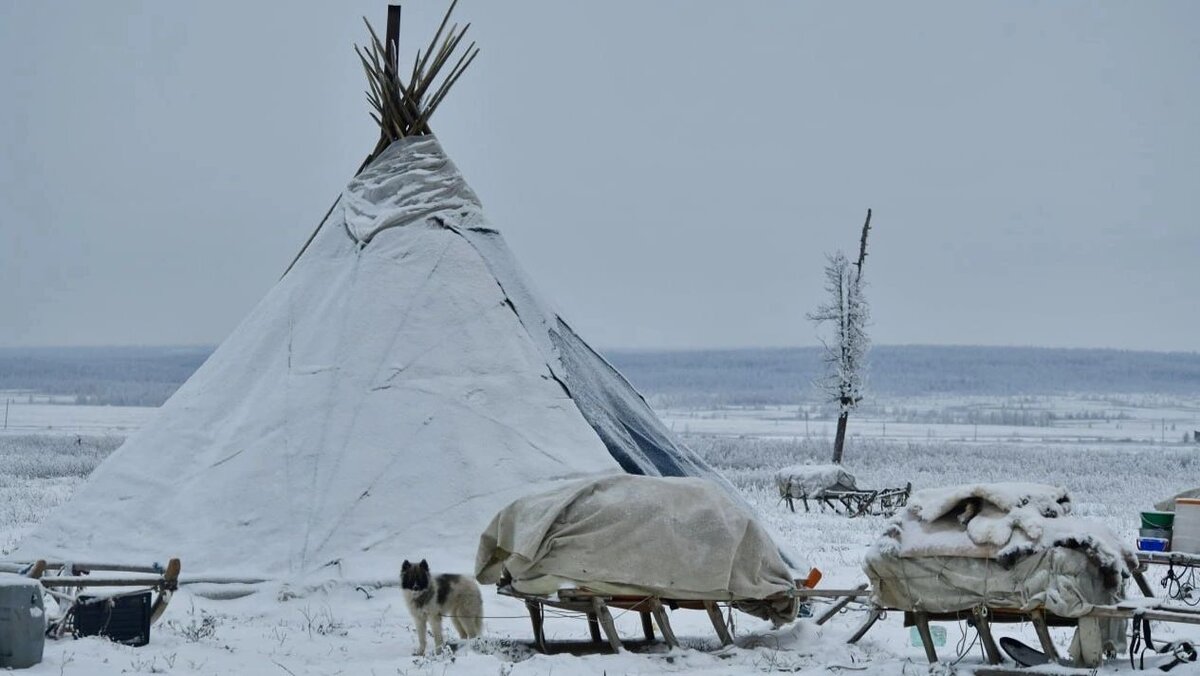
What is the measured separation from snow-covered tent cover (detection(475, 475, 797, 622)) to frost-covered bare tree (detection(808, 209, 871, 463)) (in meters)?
22.8

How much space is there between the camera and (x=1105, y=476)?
2950 cm

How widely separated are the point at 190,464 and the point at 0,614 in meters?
4.78

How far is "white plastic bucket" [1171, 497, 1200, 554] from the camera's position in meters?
11.0

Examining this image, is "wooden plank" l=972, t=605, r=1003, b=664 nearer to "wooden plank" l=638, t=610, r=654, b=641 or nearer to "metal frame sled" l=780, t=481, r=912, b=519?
"wooden plank" l=638, t=610, r=654, b=641

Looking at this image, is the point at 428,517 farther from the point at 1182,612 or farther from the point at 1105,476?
the point at 1105,476

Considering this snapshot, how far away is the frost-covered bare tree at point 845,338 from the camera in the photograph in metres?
32.5

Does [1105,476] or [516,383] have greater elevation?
[516,383]

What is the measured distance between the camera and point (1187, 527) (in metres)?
11.1

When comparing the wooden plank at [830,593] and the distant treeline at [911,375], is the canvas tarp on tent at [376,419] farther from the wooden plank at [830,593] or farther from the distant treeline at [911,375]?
the distant treeline at [911,375]

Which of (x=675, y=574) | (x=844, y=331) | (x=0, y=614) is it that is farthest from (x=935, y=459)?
(x=0, y=614)

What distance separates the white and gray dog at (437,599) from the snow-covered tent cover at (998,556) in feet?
8.53

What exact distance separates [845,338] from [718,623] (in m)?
24.1

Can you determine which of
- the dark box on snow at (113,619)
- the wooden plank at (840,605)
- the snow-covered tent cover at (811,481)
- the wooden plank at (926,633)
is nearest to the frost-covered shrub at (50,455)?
the snow-covered tent cover at (811,481)

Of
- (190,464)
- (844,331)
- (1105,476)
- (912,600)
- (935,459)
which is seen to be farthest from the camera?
(935,459)
